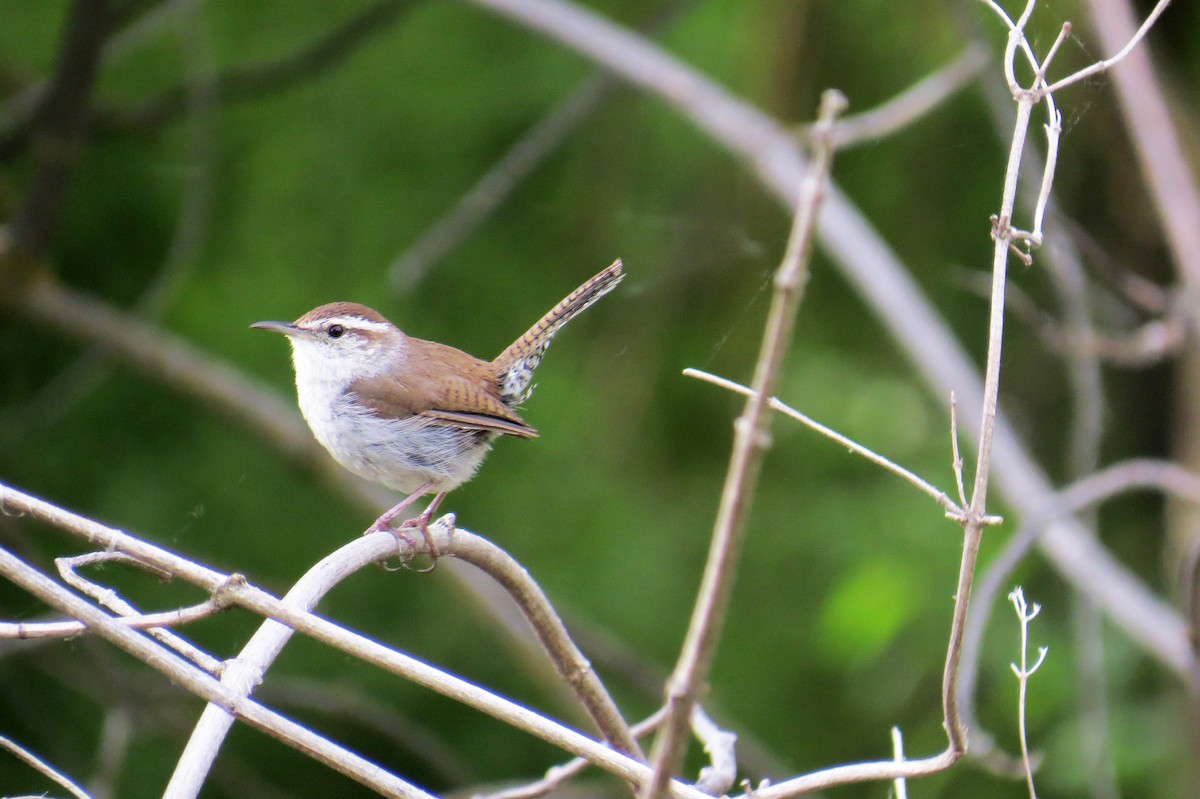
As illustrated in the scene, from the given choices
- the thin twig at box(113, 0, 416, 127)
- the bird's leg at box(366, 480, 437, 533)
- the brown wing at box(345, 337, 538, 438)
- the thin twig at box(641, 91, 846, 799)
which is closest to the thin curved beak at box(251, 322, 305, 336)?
the brown wing at box(345, 337, 538, 438)

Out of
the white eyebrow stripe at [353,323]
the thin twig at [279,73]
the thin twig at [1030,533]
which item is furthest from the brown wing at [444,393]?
the thin twig at [279,73]

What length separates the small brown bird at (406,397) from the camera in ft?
8.95

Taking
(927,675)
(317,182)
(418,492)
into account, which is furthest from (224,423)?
(927,675)

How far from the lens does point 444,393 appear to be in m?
2.80

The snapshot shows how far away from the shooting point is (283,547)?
4.92 m

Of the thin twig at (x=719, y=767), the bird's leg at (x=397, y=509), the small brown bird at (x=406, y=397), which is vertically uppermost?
the small brown bird at (x=406, y=397)

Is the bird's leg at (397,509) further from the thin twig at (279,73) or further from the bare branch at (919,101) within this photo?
the thin twig at (279,73)

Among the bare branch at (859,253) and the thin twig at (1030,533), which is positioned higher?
the bare branch at (859,253)

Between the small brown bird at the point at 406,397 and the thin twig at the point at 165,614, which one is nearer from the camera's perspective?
the thin twig at the point at 165,614

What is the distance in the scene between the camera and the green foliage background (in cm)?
489

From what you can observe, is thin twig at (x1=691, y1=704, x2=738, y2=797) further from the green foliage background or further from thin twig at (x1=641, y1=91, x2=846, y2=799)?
the green foliage background

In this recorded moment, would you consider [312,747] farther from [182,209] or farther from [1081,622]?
[182,209]

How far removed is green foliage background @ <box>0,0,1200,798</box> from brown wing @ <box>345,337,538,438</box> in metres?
1.90

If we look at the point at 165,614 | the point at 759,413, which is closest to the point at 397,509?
the point at 165,614
